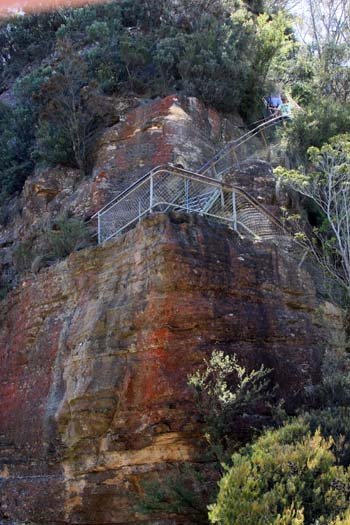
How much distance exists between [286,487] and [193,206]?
21.2 ft

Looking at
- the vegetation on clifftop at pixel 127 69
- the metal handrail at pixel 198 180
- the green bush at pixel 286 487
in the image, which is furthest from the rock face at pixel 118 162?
the green bush at pixel 286 487

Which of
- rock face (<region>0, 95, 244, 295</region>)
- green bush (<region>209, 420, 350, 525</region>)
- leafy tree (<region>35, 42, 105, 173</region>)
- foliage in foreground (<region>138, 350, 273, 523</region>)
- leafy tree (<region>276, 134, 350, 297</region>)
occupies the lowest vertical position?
green bush (<region>209, 420, 350, 525</region>)

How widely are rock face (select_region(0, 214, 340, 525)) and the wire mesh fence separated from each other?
1.27 m

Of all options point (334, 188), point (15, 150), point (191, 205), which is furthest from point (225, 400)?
point (15, 150)

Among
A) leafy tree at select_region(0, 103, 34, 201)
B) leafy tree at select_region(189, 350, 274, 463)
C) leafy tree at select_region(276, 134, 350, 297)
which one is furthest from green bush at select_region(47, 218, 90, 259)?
leafy tree at select_region(0, 103, 34, 201)

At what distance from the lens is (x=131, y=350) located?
9.24 metres

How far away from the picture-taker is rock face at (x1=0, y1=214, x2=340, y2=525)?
8.86 metres

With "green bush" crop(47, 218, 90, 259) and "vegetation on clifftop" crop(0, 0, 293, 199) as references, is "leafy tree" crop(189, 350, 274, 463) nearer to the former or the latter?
"green bush" crop(47, 218, 90, 259)

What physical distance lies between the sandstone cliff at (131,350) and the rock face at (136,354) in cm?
2

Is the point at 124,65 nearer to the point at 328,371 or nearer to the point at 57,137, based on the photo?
the point at 57,137

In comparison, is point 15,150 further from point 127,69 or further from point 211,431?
point 211,431

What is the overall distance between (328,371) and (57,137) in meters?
9.68

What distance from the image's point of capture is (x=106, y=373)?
368 inches

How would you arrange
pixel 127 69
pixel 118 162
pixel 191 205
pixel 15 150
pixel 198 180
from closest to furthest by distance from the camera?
pixel 198 180
pixel 191 205
pixel 118 162
pixel 127 69
pixel 15 150
